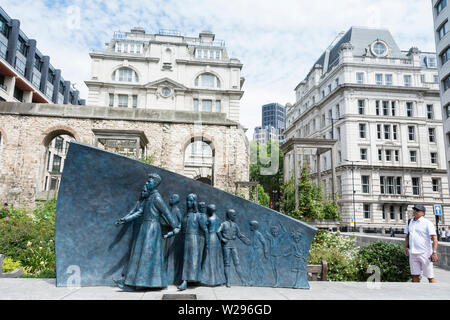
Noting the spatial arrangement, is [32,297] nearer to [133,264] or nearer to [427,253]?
[133,264]

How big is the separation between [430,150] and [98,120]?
38106 millimetres

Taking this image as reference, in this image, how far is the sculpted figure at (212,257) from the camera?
16.7ft

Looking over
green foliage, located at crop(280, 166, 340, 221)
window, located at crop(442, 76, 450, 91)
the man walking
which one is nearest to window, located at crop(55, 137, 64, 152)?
green foliage, located at crop(280, 166, 340, 221)

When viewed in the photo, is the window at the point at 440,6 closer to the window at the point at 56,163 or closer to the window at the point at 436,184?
the window at the point at 436,184

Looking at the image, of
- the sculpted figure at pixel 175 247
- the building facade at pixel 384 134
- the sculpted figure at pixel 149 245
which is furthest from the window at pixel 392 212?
the sculpted figure at pixel 149 245

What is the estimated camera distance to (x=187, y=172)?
28703 millimetres

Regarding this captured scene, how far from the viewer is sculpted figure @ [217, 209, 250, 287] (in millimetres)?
5262

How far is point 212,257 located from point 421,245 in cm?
401

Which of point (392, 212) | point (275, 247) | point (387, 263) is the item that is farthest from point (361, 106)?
point (275, 247)

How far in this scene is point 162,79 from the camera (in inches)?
1235

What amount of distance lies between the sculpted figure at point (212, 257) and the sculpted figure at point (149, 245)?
615 mm

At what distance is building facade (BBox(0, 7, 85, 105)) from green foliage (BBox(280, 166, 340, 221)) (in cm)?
3551

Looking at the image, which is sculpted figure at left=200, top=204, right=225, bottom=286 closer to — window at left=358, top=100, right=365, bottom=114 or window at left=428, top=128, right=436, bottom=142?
window at left=358, top=100, right=365, bottom=114
